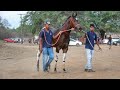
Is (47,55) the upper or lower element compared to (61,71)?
upper

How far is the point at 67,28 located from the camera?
38.2ft

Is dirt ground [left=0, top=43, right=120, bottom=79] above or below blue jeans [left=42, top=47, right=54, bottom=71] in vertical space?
below

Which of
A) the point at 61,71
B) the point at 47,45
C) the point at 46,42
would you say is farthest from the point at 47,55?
the point at 61,71

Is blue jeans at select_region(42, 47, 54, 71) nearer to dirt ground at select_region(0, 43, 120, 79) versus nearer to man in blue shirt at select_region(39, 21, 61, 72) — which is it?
man in blue shirt at select_region(39, 21, 61, 72)

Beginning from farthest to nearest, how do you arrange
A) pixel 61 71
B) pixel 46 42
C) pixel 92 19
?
pixel 92 19, pixel 61 71, pixel 46 42

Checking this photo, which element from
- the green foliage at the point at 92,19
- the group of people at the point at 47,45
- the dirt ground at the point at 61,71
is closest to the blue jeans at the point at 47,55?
the group of people at the point at 47,45

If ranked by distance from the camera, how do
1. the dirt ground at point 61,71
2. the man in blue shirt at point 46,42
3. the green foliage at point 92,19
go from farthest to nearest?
the green foliage at point 92,19 < the man in blue shirt at point 46,42 < the dirt ground at point 61,71

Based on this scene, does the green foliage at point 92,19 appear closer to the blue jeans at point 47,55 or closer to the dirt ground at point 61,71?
the dirt ground at point 61,71

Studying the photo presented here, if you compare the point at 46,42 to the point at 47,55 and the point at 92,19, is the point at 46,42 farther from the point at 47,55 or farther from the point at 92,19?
the point at 92,19

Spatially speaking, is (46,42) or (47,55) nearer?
(46,42)

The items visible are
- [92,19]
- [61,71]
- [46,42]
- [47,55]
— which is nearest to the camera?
[46,42]

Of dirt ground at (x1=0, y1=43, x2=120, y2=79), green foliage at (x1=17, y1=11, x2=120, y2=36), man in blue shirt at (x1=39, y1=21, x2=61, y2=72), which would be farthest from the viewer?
green foliage at (x1=17, y1=11, x2=120, y2=36)

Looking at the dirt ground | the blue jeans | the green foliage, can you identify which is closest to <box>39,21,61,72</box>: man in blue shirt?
the blue jeans
